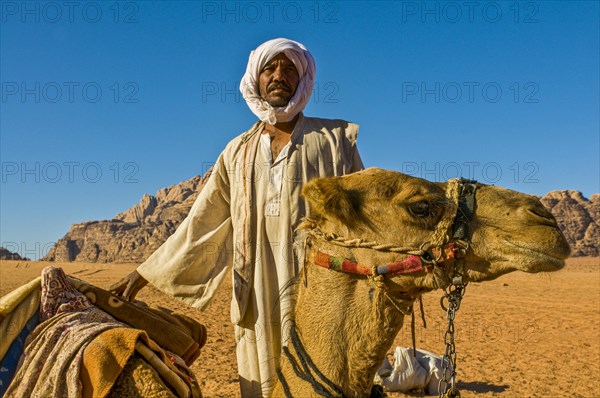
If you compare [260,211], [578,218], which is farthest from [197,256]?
[578,218]

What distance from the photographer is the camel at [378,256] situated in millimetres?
2527

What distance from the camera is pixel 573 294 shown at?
28.5 m

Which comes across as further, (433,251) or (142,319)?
(142,319)

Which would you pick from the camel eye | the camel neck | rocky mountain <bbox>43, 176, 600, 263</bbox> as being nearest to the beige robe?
the camel neck

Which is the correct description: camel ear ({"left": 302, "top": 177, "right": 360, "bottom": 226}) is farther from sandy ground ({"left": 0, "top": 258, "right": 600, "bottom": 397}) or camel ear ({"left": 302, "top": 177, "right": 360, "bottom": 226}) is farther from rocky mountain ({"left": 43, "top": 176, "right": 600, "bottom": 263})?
rocky mountain ({"left": 43, "top": 176, "right": 600, "bottom": 263})

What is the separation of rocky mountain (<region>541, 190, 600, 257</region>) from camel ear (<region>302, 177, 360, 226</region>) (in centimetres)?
8147

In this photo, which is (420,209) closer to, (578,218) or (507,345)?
(507,345)

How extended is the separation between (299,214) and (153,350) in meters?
1.12

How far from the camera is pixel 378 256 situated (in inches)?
103

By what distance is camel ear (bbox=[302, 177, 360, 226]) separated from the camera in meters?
2.54

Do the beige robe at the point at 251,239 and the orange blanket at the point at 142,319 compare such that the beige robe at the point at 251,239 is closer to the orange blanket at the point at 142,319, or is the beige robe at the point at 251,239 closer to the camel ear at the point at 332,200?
the orange blanket at the point at 142,319

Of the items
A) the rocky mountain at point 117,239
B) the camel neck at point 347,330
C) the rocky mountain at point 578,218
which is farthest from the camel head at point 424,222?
the rocky mountain at point 578,218

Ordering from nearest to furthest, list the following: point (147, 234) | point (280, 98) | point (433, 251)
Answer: point (433, 251) → point (280, 98) → point (147, 234)

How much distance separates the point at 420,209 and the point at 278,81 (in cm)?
166
